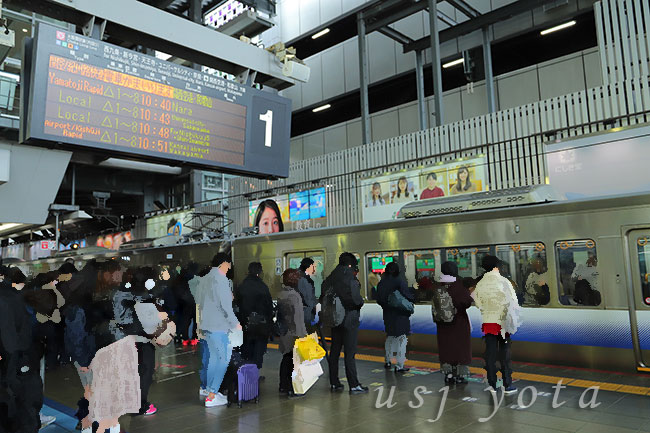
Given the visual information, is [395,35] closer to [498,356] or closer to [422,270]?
[422,270]

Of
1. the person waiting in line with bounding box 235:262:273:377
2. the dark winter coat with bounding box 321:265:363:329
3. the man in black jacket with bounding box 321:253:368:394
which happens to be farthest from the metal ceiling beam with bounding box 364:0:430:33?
the person waiting in line with bounding box 235:262:273:377

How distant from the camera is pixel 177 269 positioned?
44.0ft

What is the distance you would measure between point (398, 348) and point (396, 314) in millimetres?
508

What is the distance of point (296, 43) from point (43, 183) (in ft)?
39.4

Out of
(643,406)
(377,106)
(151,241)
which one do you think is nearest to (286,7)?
(377,106)

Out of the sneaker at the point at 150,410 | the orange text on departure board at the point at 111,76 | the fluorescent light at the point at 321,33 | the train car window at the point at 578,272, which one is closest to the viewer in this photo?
the sneaker at the point at 150,410

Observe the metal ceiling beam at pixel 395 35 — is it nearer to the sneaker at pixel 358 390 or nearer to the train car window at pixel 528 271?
the train car window at pixel 528 271

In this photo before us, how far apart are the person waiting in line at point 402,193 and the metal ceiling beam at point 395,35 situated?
23.2 ft

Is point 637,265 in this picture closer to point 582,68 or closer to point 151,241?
point 582,68

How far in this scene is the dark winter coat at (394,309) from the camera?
279 inches

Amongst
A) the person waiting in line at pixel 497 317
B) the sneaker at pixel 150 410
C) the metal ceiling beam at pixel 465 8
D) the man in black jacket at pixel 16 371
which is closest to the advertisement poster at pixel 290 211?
the metal ceiling beam at pixel 465 8

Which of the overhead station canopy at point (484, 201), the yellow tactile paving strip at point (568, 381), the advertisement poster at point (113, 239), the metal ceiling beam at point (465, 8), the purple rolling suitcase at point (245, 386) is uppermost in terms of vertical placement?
the metal ceiling beam at point (465, 8)

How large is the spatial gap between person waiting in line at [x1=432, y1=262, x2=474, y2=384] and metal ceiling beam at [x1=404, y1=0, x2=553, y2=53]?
12.2 meters

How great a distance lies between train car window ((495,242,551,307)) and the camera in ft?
22.8
